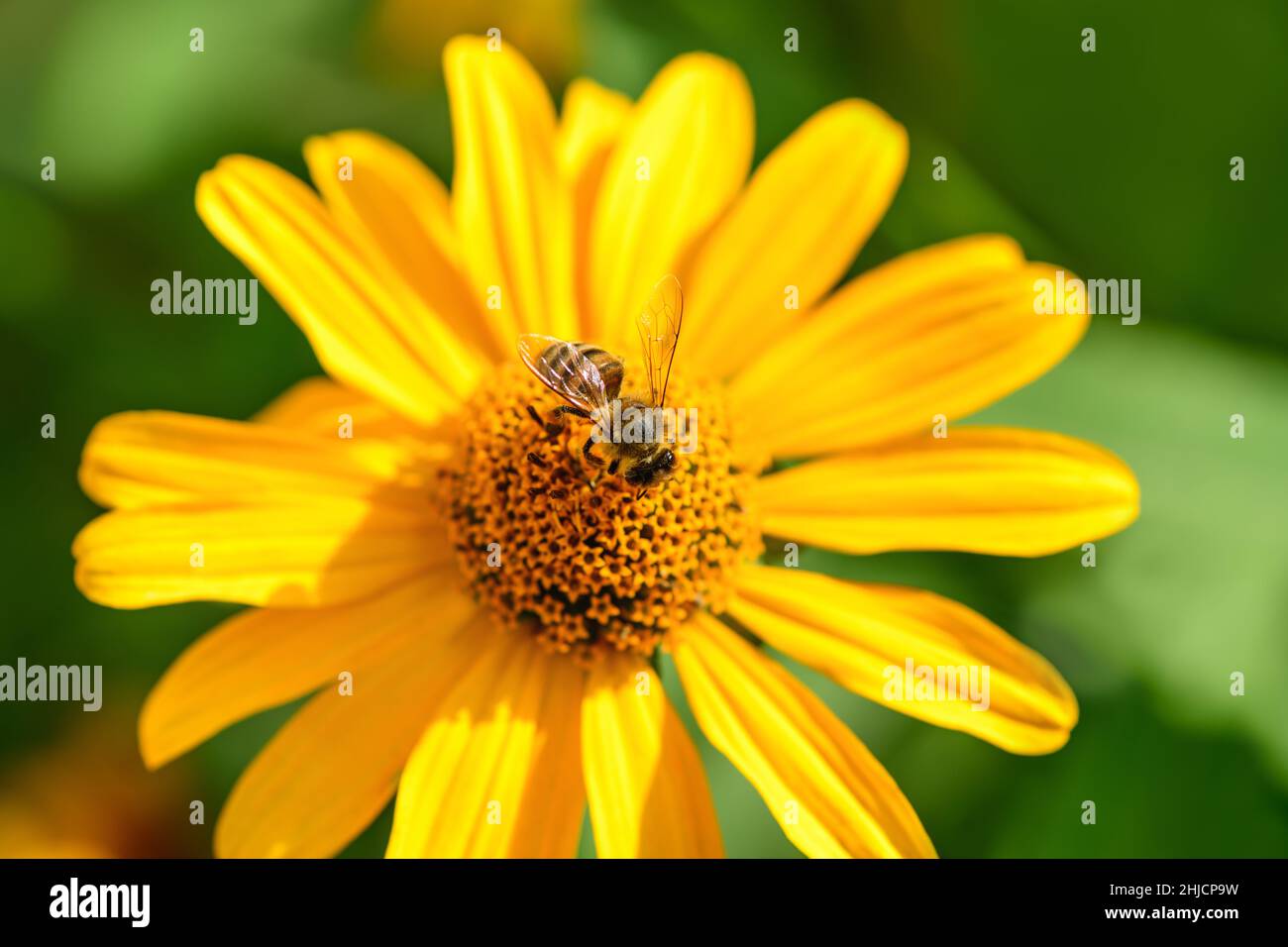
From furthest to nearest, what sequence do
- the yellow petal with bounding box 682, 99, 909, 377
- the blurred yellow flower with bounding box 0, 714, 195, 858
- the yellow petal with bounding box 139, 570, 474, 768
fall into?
the blurred yellow flower with bounding box 0, 714, 195, 858
the yellow petal with bounding box 682, 99, 909, 377
the yellow petal with bounding box 139, 570, 474, 768

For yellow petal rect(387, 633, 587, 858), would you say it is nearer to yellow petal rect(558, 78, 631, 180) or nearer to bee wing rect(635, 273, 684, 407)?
bee wing rect(635, 273, 684, 407)

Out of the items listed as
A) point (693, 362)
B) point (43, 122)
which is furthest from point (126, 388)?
point (693, 362)

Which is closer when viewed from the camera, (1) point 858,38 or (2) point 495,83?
(2) point 495,83

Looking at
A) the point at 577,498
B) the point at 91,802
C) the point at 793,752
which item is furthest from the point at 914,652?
the point at 91,802

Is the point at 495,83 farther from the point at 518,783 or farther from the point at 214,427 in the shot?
the point at 518,783

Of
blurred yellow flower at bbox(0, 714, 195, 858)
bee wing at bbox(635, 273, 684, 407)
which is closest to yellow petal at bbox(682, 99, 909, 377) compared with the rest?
bee wing at bbox(635, 273, 684, 407)
